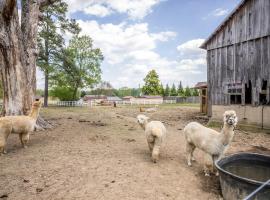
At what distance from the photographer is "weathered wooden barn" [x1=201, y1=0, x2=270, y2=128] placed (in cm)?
1244

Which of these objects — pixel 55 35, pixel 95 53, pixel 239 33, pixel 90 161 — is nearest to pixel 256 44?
pixel 239 33

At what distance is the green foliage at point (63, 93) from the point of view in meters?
43.1

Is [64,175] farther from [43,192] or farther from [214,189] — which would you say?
[214,189]

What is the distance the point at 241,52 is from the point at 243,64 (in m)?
0.70

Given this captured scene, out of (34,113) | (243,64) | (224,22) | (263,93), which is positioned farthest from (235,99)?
(34,113)

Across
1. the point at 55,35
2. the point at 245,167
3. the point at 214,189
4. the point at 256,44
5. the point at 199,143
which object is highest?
the point at 55,35

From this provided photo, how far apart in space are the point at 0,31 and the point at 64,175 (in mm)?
6823

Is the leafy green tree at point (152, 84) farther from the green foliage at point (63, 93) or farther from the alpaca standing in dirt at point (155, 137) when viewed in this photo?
the alpaca standing in dirt at point (155, 137)

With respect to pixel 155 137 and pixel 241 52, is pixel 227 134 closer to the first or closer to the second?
pixel 155 137

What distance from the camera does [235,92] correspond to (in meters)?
14.0

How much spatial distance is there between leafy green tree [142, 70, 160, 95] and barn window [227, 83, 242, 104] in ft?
175

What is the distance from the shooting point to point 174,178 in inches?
227

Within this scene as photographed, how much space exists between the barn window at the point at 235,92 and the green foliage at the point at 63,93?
33.8 meters

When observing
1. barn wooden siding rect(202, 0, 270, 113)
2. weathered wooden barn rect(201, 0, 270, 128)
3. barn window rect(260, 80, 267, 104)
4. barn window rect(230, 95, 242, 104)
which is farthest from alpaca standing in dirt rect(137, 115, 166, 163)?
barn window rect(230, 95, 242, 104)
